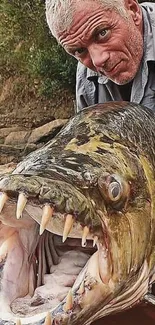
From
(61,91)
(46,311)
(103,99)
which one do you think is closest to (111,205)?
(46,311)

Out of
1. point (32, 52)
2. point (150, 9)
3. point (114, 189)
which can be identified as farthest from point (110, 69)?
point (32, 52)

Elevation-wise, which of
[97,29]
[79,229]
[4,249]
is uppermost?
[97,29]

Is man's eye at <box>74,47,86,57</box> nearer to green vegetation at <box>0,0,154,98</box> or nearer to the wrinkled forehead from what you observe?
the wrinkled forehead

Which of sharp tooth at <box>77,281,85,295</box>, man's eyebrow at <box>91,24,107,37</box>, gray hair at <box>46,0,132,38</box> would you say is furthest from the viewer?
man's eyebrow at <box>91,24,107,37</box>

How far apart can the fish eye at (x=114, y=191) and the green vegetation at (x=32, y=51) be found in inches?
443

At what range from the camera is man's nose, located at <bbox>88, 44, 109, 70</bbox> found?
3.28m

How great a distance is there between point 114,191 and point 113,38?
4.40 ft

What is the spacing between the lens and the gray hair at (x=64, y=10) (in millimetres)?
3137

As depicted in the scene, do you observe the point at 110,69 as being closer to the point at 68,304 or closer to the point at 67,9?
the point at 67,9

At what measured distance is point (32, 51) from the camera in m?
14.9

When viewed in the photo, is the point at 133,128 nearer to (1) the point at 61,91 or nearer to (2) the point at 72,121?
(2) the point at 72,121

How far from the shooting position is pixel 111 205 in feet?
6.96

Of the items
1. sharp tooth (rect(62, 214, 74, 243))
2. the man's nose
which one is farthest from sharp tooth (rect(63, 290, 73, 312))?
the man's nose

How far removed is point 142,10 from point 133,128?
1.16 meters
